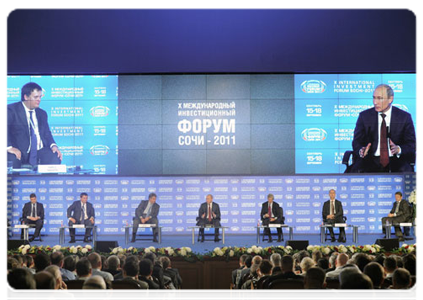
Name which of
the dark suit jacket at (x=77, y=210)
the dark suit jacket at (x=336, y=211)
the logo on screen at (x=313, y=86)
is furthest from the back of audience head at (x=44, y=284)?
the logo on screen at (x=313, y=86)

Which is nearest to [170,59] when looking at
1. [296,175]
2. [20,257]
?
[296,175]

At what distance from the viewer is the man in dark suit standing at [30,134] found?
Answer: 13.6 meters

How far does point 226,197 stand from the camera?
14195 millimetres

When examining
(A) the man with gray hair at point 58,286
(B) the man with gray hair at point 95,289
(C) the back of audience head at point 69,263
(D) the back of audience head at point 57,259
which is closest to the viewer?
(B) the man with gray hair at point 95,289

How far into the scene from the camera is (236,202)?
14.2m

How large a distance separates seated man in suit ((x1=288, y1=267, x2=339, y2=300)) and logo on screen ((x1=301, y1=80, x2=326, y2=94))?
9.77 meters

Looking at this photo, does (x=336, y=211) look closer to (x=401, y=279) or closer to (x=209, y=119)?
(x=209, y=119)

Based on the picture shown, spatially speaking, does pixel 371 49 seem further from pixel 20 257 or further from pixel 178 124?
pixel 20 257

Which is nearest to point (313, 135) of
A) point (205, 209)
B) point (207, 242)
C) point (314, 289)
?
point (205, 209)

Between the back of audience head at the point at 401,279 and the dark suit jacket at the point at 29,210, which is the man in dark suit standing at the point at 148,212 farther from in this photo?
the back of audience head at the point at 401,279

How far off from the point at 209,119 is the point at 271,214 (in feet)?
9.20

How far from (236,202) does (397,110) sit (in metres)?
4.47

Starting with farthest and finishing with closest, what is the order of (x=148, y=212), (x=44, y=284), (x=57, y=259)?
1. (x=148, y=212)
2. (x=57, y=259)
3. (x=44, y=284)

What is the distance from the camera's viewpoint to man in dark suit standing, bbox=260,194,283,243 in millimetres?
12641
